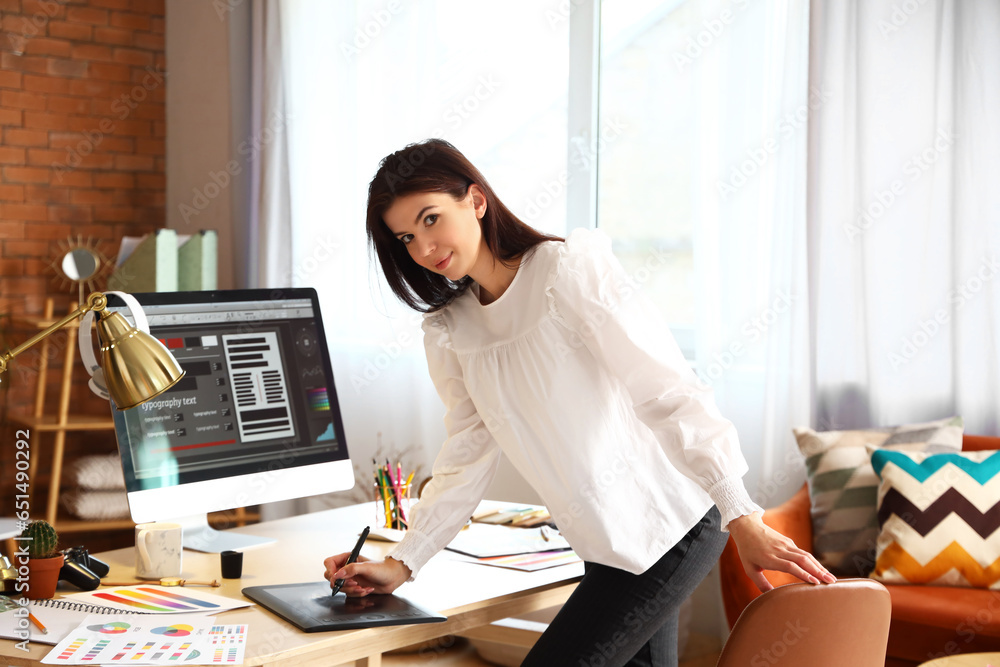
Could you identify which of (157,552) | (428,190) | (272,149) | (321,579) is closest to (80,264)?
(272,149)

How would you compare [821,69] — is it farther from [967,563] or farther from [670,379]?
[670,379]

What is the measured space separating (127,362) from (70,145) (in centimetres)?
321

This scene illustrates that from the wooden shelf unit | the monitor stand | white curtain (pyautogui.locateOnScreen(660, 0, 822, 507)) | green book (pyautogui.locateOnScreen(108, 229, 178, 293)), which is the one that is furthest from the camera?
green book (pyautogui.locateOnScreen(108, 229, 178, 293))

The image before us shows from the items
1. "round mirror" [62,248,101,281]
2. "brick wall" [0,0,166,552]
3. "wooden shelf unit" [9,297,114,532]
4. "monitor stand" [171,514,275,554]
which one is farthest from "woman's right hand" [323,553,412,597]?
"brick wall" [0,0,166,552]

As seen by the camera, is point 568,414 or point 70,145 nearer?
→ point 568,414

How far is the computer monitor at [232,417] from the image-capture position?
1.73m

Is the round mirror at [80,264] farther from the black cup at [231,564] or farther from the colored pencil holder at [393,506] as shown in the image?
the black cup at [231,564]

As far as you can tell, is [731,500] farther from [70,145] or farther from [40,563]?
[70,145]

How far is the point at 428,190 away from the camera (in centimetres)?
152

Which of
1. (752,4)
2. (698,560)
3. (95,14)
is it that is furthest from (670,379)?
(95,14)

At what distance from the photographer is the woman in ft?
4.63

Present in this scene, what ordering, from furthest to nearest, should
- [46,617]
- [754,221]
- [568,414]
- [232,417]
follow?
[754,221]
[232,417]
[568,414]
[46,617]

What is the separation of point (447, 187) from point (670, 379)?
493 mm

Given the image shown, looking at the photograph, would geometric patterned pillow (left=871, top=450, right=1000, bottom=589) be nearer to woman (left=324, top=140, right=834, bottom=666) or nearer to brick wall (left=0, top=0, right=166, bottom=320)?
woman (left=324, top=140, right=834, bottom=666)
